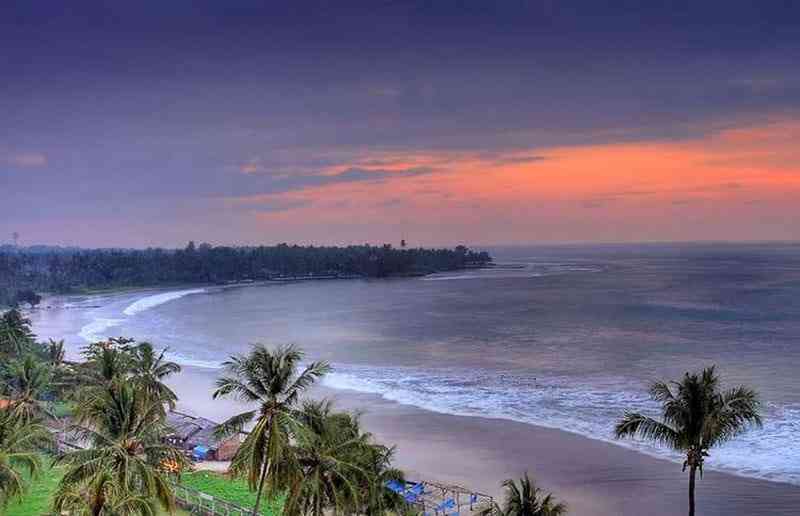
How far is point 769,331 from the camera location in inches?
3460

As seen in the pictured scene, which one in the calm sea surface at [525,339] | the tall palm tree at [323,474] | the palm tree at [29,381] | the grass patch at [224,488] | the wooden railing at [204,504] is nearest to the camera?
the tall palm tree at [323,474]

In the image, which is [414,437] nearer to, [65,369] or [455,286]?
[65,369]

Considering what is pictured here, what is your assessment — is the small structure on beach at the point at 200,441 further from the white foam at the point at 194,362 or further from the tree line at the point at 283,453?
the white foam at the point at 194,362

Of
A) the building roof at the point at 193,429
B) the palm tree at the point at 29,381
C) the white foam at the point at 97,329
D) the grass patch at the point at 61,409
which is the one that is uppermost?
the palm tree at the point at 29,381

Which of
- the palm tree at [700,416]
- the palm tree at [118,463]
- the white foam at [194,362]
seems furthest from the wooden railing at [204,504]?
the white foam at [194,362]

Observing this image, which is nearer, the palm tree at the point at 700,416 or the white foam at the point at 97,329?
the palm tree at the point at 700,416

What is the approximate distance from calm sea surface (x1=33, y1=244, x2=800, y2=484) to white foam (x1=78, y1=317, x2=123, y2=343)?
0.41m

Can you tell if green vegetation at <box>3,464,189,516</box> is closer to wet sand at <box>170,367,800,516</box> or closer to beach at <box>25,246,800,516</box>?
beach at <box>25,246,800,516</box>

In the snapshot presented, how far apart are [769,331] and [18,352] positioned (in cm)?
8207

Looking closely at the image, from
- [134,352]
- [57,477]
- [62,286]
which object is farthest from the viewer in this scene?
[62,286]

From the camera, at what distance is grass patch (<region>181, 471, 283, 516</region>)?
32.3m

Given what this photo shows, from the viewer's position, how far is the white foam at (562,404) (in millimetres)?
39378

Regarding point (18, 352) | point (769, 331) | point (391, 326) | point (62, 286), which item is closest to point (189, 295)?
point (62, 286)

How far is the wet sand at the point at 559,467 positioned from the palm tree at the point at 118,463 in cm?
1846
